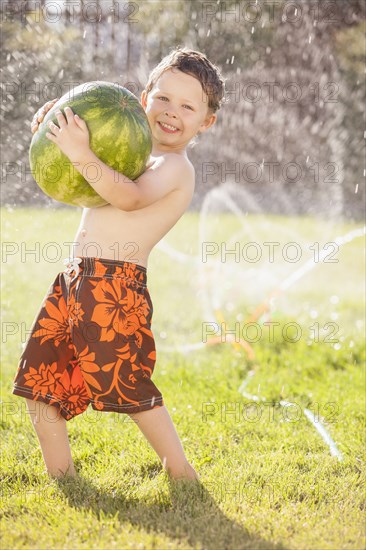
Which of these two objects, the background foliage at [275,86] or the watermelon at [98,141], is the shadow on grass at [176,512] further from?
the background foliage at [275,86]

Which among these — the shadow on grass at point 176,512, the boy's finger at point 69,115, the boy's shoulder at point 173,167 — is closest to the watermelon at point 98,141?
the boy's finger at point 69,115

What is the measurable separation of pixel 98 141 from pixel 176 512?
A: 129 cm

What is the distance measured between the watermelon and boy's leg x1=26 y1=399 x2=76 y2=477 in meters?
0.82

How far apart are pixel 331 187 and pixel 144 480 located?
1240cm

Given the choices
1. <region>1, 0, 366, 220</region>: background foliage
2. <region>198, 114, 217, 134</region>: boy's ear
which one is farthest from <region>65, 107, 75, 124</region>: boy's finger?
<region>1, 0, 366, 220</region>: background foliage

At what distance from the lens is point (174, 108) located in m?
2.99

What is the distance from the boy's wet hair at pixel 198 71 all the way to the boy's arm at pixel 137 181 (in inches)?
13.1

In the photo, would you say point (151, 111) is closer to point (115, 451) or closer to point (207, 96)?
point (207, 96)

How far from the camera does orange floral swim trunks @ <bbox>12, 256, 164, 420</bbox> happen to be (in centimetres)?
278

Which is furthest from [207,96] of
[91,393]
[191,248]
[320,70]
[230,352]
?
[320,70]

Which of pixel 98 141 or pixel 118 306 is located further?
pixel 118 306

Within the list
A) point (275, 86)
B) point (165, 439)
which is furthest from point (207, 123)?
point (275, 86)

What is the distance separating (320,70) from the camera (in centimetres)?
1555

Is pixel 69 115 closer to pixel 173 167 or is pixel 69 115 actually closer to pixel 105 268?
pixel 173 167
